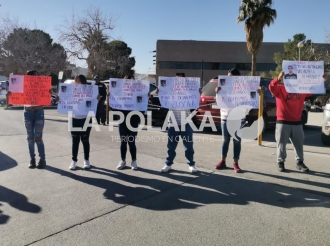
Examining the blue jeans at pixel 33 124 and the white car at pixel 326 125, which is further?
the white car at pixel 326 125

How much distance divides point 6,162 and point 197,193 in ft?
13.2

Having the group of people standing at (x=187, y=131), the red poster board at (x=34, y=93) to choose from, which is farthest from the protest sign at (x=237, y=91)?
the red poster board at (x=34, y=93)

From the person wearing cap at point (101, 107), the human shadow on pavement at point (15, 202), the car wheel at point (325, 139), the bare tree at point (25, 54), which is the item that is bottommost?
the human shadow on pavement at point (15, 202)

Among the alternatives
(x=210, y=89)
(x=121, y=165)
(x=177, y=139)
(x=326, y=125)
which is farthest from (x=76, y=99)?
(x=326, y=125)

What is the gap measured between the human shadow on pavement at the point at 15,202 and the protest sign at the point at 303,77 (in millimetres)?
4510

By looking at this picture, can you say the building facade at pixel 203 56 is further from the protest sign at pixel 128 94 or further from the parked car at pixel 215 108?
the protest sign at pixel 128 94

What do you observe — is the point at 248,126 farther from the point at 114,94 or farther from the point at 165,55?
the point at 165,55

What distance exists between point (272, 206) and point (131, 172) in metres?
2.59

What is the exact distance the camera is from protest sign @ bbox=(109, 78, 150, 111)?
231 inches

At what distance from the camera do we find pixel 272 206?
400 centimetres

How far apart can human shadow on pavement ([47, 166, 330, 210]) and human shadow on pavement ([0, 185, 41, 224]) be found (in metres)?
0.98

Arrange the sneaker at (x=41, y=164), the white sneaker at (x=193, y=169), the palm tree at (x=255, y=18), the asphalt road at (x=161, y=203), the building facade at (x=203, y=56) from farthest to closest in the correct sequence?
1. the building facade at (x=203, y=56)
2. the palm tree at (x=255, y=18)
3. the sneaker at (x=41, y=164)
4. the white sneaker at (x=193, y=169)
5. the asphalt road at (x=161, y=203)

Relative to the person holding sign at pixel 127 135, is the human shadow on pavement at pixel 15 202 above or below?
below

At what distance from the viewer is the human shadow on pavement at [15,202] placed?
3795mm
